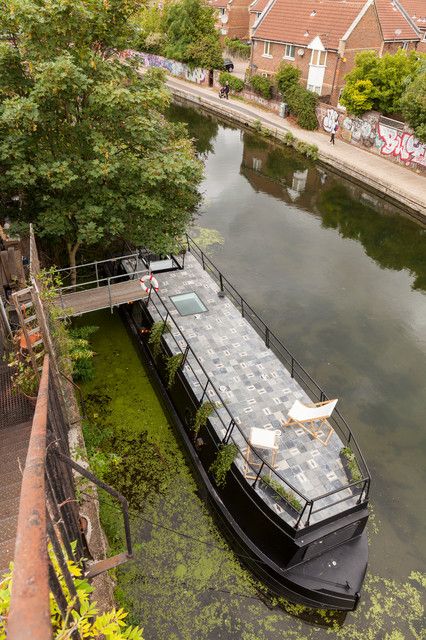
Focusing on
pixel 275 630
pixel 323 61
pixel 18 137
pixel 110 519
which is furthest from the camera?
pixel 323 61

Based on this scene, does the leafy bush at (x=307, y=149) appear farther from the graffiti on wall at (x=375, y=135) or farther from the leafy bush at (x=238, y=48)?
the leafy bush at (x=238, y=48)

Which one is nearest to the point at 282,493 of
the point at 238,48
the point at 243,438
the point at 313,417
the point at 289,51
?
the point at 243,438

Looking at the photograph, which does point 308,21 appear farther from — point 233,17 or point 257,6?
point 233,17

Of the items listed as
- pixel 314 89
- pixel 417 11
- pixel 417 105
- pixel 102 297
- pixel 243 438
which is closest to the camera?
pixel 243 438

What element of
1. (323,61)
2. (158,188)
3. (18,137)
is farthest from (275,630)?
(323,61)

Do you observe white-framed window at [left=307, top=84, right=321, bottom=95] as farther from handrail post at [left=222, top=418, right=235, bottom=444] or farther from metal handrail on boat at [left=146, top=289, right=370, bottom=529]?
handrail post at [left=222, top=418, right=235, bottom=444]

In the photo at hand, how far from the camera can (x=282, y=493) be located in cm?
895

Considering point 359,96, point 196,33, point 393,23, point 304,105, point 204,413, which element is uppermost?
point 393,23

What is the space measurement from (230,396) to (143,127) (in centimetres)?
719

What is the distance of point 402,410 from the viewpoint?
13469mm

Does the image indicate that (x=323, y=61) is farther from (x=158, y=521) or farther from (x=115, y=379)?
(x=158, y=521)

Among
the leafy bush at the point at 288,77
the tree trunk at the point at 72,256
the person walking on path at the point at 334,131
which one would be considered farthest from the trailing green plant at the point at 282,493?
the leafy bush at the point at 288,77

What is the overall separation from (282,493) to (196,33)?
163 ft

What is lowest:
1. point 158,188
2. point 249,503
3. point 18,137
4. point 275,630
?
point 275,630
